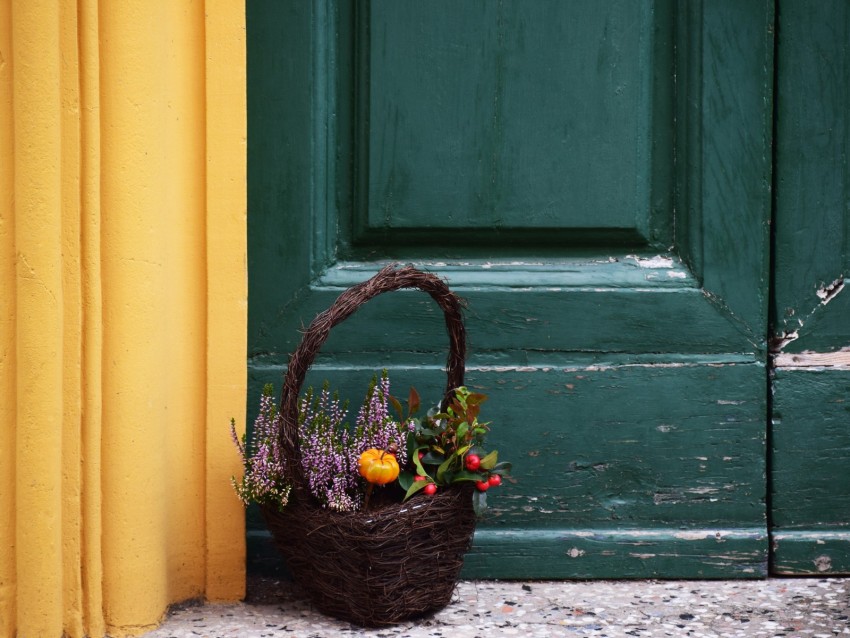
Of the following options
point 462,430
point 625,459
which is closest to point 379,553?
point 462,430

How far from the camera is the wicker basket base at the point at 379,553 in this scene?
1.48m

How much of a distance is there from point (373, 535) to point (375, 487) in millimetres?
118

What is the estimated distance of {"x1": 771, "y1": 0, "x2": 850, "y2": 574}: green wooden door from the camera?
1.78m

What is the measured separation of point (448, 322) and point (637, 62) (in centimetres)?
67

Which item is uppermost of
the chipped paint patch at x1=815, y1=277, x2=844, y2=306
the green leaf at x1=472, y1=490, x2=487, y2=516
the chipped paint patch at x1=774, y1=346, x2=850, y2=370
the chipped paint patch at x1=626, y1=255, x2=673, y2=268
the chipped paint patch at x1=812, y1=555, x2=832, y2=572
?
the chipped paint patch at x1=626, y1=255, x2=673, y2=268

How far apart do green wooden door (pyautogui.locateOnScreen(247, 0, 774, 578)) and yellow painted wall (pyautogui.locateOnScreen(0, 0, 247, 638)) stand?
0.23 m

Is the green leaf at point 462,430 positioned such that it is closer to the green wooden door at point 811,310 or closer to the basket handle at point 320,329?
the basket handle at point 320,329

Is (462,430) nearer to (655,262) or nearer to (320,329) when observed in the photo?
(320,329)

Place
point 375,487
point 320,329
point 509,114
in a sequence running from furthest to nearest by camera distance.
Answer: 1. point 509,114
2. point 375,487
3. point 320,329

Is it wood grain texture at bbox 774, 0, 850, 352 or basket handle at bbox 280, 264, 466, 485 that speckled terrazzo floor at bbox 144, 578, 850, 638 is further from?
wood grain texture at bbox 774, 0, 850, 352

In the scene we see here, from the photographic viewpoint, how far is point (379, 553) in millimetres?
1484

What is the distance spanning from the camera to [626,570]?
5.87 ft

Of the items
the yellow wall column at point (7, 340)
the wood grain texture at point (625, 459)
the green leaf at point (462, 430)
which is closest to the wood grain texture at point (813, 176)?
the wood grain texture at point (625, 459)

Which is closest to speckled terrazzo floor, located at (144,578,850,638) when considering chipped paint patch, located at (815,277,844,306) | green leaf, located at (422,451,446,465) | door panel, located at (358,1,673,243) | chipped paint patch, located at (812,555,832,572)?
chipped paint patch, located at (812,555,832,572)
